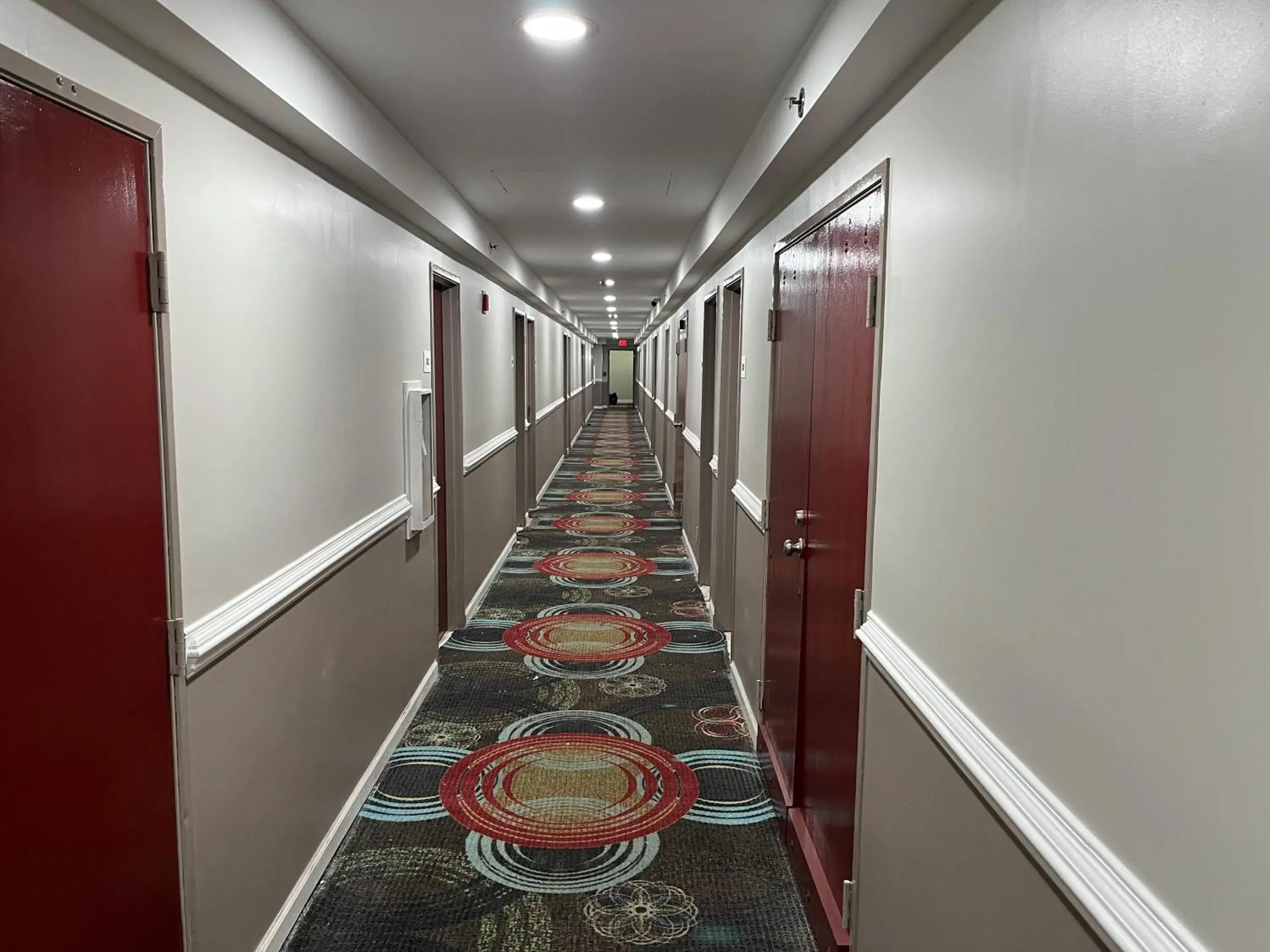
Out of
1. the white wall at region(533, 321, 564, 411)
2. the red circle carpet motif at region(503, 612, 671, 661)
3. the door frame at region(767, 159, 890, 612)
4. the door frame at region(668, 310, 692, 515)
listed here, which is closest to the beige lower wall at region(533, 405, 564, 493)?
the white wall at region(533, 321, 564, 411)

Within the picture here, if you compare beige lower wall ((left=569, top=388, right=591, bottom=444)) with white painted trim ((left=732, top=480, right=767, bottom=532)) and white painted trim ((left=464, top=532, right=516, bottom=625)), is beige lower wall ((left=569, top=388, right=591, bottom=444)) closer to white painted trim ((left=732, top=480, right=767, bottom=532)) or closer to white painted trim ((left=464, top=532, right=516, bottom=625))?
white painted trim ((left=464, top=532, right=516, bottom=625))

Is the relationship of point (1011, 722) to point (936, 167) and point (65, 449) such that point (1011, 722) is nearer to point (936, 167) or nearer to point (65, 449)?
point (936, 167)

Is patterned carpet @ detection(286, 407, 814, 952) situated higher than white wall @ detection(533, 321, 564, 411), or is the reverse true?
white wall @ detection(533, 321, 564, 411)

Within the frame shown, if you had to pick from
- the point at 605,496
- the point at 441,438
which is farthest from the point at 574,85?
the point at 605,496

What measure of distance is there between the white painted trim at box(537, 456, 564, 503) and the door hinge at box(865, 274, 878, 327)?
302 inches

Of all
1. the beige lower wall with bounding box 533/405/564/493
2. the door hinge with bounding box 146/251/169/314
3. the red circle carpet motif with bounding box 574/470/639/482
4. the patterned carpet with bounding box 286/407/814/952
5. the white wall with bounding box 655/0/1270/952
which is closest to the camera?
Answer: the white wall with bounding box 655/0/1270/952

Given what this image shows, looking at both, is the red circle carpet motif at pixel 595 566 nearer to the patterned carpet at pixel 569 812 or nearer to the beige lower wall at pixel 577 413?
the patterned carpet at pixel 569 812

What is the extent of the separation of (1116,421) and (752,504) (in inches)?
113

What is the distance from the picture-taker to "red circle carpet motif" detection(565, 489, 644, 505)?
988 centimetres

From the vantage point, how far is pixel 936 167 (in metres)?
1.72

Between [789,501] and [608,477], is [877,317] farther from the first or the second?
[608,477]

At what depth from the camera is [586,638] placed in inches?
201

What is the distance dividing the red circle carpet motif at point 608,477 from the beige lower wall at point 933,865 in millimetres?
9383

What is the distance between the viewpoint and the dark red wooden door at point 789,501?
2.90 m
